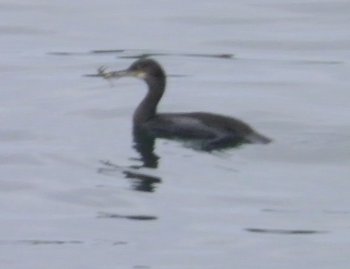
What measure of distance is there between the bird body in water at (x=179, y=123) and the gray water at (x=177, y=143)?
0.52ft

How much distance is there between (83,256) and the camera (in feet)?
52.9

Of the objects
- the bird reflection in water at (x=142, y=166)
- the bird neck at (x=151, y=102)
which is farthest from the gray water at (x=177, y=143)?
the bird neck at (x=151, y=102)

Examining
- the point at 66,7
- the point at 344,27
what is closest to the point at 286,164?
the point at 344,27

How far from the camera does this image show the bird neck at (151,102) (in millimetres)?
21422

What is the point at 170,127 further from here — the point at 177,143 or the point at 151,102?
the point at 151,102

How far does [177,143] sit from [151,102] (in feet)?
3.43

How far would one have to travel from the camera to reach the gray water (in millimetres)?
16562

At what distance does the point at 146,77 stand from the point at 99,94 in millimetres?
1965

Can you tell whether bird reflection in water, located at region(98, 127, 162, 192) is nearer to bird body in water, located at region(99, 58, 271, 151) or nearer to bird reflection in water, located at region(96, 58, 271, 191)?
bird reflection in water, located at region(96, 58, 271, 191)

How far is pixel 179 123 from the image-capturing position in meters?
20.7

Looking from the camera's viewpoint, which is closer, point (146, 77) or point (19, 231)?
point (19, 231)

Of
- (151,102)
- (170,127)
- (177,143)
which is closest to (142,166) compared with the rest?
(177,143)

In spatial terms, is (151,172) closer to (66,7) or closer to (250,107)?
(250,107)

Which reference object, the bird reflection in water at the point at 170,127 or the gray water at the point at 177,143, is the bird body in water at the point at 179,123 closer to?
the bird reflection in water at the point at 170,127
